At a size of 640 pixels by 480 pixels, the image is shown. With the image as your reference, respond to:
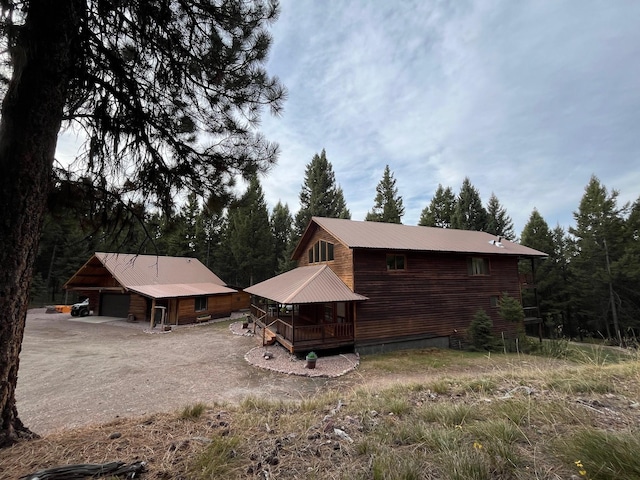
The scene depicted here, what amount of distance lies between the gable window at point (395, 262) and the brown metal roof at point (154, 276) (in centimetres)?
1406

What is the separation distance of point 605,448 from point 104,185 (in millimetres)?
5848

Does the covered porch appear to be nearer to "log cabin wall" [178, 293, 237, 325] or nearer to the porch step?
the porch step

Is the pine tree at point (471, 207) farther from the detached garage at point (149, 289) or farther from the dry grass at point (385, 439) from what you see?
the dry grass at point (385, 439)

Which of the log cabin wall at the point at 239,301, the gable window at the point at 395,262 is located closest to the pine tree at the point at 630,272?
the gable window at the point at 395,262

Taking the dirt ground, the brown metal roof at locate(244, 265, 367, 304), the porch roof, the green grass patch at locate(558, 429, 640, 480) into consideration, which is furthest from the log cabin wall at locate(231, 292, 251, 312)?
the green grass patch at locate(558, 429, 640, 480)

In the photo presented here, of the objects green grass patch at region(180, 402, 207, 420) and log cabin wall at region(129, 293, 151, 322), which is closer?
green grass patch at region(180, 402, 207, 420)

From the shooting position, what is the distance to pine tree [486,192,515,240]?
3528cm

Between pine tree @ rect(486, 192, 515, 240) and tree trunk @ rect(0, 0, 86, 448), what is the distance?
40.1 metres

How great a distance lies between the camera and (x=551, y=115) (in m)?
11.4

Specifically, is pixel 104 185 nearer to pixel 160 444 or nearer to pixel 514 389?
pixel 160 444

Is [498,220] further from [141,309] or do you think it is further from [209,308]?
[141,309]

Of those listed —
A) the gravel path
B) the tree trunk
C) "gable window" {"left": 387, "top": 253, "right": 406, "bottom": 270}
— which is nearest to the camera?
the tree trunk

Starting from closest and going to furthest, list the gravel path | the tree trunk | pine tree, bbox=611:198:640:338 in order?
the tree trunk → the gravel path → pine tree, bbox=611:198:640:338

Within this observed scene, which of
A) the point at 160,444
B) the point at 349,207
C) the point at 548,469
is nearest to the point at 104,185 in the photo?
the point at 160,444
